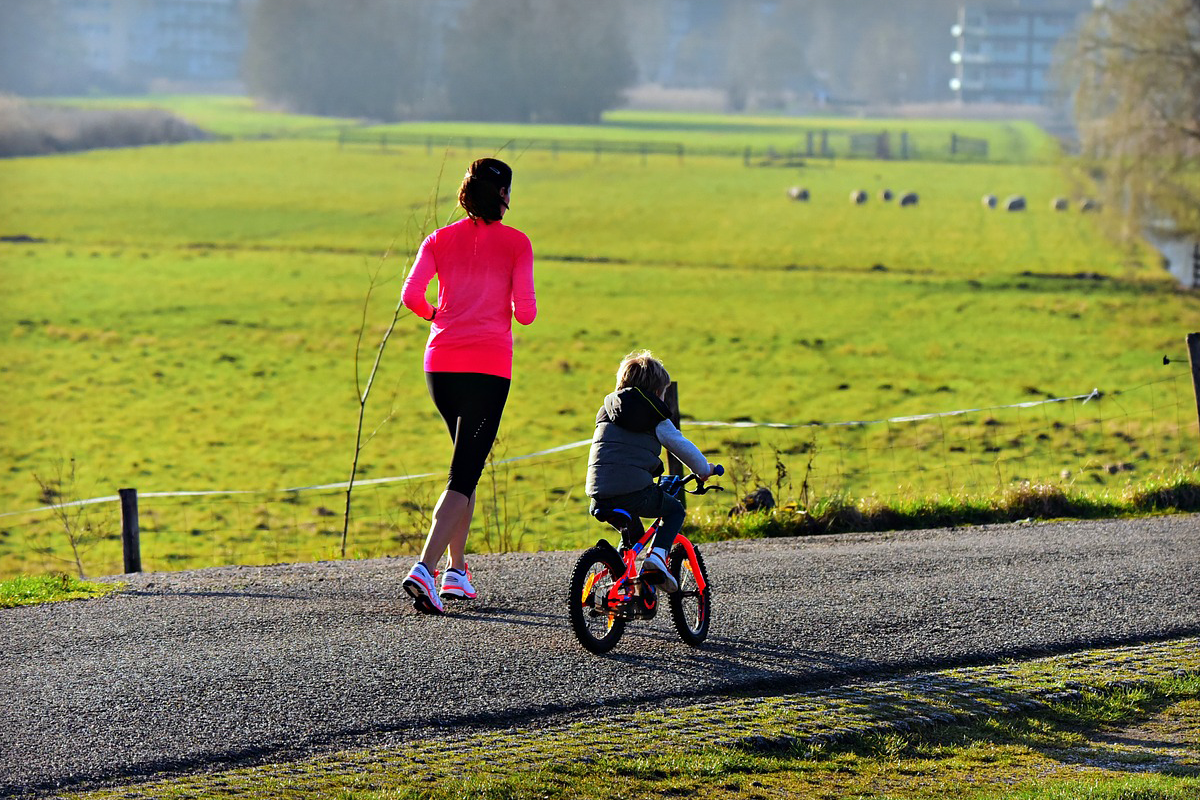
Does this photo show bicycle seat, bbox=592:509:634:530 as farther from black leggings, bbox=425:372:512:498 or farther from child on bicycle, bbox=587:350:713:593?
black leggings, bbox=425:372:512:498

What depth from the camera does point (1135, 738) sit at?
5.65m

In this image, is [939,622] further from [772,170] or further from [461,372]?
[772,170]

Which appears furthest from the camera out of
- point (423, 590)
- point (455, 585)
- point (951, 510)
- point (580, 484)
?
point (580, 484)

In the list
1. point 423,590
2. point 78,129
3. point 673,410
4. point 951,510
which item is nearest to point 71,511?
point 951,510

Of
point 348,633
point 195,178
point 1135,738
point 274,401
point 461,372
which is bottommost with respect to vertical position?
point 1135,738

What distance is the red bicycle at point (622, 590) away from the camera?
6.35m

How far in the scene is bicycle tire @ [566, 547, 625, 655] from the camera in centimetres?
631

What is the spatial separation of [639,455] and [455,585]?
4.13 feet

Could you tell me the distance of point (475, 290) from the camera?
674cm

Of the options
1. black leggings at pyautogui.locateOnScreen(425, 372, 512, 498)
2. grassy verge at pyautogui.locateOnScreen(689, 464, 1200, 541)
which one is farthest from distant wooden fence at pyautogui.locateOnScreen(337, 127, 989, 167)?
black leggings at pyautogui.locateOnScreen(425, 372, 512, 498)

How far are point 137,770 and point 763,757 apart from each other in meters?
2.23

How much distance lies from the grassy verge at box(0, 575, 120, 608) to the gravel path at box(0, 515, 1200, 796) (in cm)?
18

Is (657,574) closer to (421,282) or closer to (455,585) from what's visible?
(455,585)

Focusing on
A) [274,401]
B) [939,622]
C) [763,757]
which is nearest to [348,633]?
[763,757]
